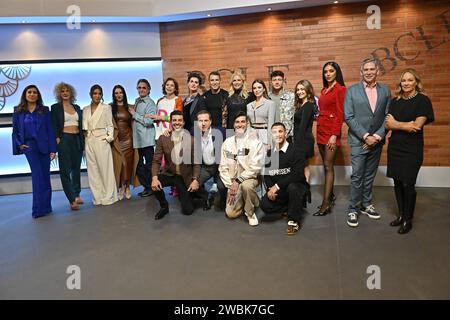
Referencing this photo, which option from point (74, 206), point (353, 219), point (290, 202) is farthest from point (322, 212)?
point (74, 206)

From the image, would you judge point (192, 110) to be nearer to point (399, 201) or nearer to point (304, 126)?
point (304, 126)

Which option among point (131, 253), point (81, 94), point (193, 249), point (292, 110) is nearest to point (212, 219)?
point (193, 249)

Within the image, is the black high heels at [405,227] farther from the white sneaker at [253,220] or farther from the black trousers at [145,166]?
the black trousers at [145,166]

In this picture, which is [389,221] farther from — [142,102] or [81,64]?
[81,64]

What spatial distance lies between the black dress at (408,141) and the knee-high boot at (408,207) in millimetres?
97

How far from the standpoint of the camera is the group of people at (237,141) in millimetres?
3701

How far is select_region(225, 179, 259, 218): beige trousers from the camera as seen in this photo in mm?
3947

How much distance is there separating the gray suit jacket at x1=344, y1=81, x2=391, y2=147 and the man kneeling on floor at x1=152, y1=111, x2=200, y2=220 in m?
1.81

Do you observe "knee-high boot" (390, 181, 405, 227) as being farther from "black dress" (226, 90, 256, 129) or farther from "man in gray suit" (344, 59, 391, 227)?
"black dress" (226, 90, 256, 129)

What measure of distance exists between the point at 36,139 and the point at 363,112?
12.4 ft

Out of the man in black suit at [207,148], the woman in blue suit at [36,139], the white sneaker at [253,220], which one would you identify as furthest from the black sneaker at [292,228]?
the woman in blue suit at [36,139]

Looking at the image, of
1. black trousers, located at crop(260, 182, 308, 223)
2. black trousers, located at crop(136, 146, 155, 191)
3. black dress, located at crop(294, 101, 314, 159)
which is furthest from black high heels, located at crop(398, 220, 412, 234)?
black trousers, located at crop(136, 146, 155, 191)

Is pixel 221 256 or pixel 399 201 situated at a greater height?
pixel 399 201

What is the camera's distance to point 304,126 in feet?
13.6
